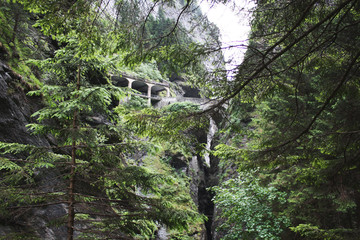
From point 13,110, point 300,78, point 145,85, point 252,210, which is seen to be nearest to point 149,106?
point 300,78

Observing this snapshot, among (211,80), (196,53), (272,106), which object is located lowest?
(211,80)

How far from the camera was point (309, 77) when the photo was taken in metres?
9.66

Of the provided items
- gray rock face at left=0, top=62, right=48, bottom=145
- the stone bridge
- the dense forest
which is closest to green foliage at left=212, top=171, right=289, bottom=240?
the dense forest

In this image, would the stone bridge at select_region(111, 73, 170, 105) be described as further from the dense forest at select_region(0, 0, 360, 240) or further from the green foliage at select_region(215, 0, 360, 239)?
the green foliage at select_region(215, 0, 360, 239)

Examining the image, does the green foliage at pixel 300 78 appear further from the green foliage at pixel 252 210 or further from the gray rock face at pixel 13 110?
the gray rock face at pixel 13 110

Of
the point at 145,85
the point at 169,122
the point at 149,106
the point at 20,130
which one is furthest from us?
the point at 145,85

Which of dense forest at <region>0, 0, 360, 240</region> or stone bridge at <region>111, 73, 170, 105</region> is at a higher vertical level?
stone bridge at <region>111, 73, 170, 105</region>

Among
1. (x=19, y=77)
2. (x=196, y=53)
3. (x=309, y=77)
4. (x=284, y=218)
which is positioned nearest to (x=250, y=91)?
(x=196, y=53)

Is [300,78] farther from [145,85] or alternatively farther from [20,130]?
[145,85]

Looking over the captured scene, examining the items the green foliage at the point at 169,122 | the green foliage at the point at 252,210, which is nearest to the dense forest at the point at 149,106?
the green foliage at the point at 169,122

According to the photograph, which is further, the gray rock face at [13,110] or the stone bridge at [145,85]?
the stone bridge at [145,85]

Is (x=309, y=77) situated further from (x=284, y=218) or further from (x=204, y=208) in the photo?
(x=204, y=208)

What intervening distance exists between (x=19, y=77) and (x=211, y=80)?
5187mm

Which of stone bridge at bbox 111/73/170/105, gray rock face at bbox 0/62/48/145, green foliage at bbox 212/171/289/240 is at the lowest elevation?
green foliage at bbox 212/171/289/240
